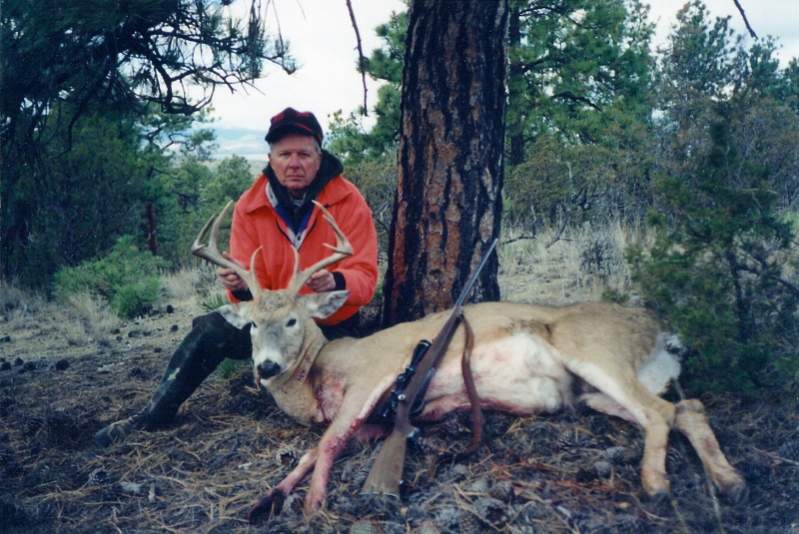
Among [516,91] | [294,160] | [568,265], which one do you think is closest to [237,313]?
[294,160]

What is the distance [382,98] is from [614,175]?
242 inches

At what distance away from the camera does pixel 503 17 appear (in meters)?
4.27

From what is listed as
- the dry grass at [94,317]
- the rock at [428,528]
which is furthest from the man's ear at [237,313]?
the dry grass at [94,317]

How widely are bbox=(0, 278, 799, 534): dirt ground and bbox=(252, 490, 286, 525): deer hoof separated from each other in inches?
2.4

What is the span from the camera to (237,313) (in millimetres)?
4457

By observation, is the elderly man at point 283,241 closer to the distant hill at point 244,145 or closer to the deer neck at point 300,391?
the distant hill at point 244,145

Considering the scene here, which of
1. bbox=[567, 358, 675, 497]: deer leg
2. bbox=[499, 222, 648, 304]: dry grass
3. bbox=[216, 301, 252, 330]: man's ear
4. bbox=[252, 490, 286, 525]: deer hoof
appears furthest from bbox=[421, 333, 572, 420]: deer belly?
bbox=[499, 222, 648, 304]: dry grass

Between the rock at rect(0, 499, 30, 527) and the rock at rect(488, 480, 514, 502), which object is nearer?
the rock at rect(488, 480, 514, 502)

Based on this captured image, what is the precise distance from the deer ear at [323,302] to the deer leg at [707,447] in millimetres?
1979

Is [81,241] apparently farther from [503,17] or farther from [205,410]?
[503,17]

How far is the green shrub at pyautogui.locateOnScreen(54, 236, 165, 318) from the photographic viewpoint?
993 cm

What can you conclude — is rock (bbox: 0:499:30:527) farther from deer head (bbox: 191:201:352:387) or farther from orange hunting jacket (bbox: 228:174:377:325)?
orange hunting jacket (bbox: 228:174:377:325)

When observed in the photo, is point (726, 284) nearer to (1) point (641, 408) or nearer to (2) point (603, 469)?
(1) point (641, 408)

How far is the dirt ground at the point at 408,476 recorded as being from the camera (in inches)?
120
